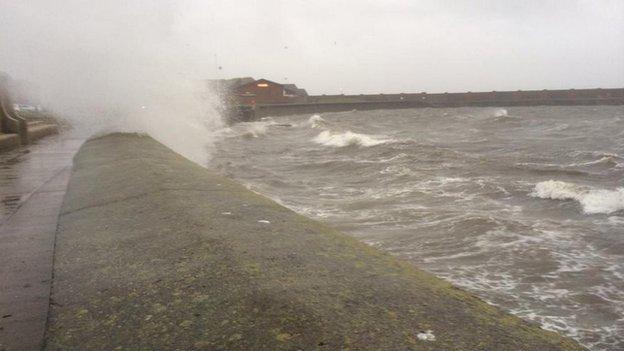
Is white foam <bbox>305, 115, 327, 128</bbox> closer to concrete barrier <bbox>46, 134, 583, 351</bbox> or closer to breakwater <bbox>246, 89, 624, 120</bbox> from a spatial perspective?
breakwater <bbox>246, 89, 624, 120</bbox>

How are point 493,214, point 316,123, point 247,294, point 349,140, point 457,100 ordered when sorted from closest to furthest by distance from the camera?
1. point 247,294
2. point 493,214
3. point 349,140
4. point 316,123
5. point 457,100

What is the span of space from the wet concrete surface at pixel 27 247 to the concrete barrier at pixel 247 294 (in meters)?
0.16

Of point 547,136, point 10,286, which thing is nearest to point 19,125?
point 10,286

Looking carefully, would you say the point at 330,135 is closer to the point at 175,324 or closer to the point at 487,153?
the point at 487,153

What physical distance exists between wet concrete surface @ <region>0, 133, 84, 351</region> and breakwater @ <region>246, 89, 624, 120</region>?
47278 millimetres

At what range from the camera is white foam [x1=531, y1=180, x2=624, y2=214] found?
25.9 feet

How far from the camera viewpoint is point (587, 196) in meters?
8.41

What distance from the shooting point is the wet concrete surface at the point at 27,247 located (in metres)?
2.26

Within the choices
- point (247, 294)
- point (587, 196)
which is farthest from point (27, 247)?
point (587, 196)

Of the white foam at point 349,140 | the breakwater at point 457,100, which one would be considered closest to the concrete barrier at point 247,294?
the white foam at point 349,140

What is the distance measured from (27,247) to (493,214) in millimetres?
6135

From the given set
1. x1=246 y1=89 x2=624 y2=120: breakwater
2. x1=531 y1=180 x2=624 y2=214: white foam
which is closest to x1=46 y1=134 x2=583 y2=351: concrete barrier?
x1=531 y1=180 x2=624 y2=214: white foam

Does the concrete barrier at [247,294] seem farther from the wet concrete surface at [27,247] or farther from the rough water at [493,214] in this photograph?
the rough water at [493,214]

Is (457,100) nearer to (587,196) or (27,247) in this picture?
(587,196)
